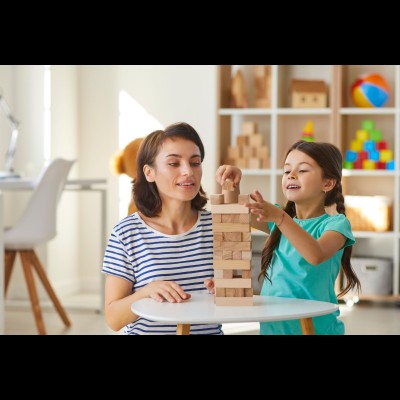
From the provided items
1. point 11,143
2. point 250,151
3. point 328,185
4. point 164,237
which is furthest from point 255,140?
point 164,237

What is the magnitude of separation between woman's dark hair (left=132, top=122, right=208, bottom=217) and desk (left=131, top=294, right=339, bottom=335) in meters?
0.24

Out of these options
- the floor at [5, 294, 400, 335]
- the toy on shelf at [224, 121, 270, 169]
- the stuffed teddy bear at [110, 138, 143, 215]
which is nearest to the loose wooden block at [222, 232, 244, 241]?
the stuffed teddy bear at [110, 138, 143, 215]

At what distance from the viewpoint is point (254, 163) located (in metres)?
4.87

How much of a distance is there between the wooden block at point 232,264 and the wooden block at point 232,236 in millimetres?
35

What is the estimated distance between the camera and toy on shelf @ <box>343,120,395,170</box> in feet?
15.6

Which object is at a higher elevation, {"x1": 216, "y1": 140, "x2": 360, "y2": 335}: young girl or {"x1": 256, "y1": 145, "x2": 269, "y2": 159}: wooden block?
{"x1": 256, "y1": 145, "x2": 269, "y2": 159}: wooden block

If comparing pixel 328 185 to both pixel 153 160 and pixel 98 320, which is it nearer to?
pixel 153 160

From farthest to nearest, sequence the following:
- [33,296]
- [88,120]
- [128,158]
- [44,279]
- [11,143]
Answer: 1. [88,120]
2. [11,143]
3. [44,279]
4. [33,296]
5. [128,158]

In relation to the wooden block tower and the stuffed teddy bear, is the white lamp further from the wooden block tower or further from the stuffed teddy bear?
the wooden block tower

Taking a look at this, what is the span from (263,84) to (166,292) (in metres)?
3.65
